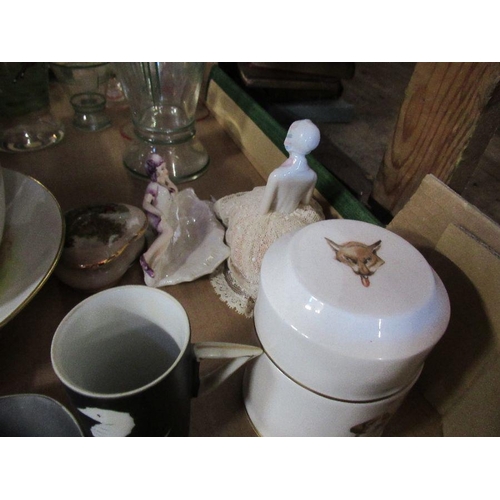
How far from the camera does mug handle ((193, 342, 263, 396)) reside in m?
0.27

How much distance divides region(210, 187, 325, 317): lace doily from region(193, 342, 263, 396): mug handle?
113 mm

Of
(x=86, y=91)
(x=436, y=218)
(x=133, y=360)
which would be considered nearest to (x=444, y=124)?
(x=436, y=218)

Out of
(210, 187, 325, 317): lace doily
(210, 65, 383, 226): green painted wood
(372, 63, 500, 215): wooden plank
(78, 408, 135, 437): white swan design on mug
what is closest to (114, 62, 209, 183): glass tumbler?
(210, 65, 383, 226): green painted wood

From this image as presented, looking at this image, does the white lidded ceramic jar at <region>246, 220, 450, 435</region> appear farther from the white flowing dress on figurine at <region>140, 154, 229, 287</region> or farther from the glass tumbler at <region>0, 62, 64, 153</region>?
the glass tumbler at <region>0, 62, 64, 153</region>

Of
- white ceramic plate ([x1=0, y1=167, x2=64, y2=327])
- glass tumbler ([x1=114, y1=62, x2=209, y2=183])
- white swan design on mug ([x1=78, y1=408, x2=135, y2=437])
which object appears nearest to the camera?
white swan design on mug ([x1=78, y1=408, x2=135, y2=437])

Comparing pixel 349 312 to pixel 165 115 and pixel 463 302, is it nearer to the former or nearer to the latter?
pixel 463 302

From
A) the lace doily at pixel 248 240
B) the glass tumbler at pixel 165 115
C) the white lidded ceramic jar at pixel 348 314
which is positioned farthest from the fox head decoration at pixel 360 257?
the glass tumbler at pixel 165 115

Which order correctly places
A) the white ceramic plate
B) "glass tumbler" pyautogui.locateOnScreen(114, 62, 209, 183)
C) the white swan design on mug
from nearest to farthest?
the white swan design on mug, the white ceramic plate, "glass tumbler" pyautogui.locateOnScreen(114, 62, 209, 183)

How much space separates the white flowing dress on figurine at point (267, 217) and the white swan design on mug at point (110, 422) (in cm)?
19

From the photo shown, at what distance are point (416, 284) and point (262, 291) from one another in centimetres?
10

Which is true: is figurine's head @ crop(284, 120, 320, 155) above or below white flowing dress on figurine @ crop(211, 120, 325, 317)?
above

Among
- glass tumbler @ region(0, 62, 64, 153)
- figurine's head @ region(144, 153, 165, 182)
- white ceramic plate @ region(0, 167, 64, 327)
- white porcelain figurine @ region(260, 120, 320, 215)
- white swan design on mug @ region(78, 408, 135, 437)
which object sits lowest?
glass tumbler @ region(0, 62, 64, 153)

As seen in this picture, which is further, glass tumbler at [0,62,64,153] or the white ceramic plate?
glass tumbler at [0,62,64,153]

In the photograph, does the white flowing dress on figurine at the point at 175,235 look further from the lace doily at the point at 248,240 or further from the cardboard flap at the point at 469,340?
the cardboard flap at the point at 469,340
